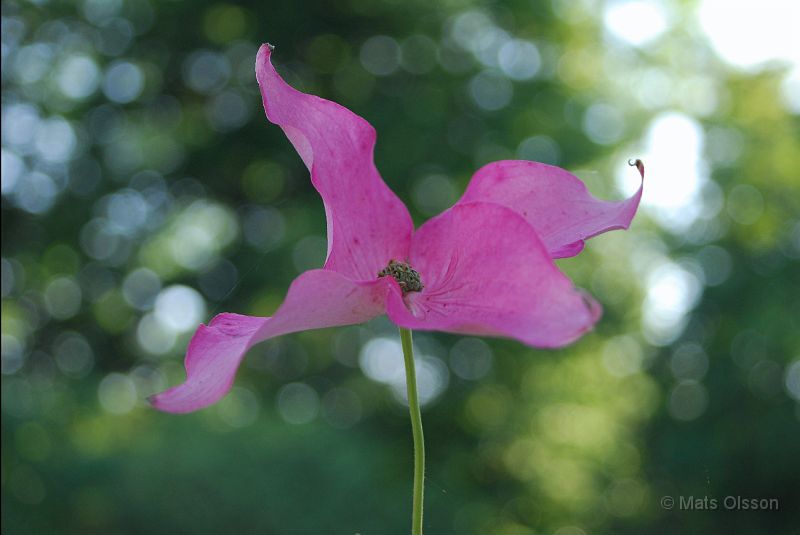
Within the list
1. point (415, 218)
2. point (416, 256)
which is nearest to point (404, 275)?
point (416, 256)

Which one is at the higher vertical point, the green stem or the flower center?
the flower center

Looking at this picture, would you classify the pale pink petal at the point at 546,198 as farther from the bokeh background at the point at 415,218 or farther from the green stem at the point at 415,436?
the bokeh background at the point at 415,218

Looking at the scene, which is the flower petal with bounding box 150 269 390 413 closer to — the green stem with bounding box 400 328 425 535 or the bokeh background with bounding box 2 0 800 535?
the green stem with bounding box 400 328 425 535

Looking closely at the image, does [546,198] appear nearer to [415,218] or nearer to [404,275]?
[404,275]

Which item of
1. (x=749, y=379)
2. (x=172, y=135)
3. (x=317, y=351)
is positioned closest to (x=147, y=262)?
(x=172, y=135)

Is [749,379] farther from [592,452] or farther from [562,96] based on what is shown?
[562,96]

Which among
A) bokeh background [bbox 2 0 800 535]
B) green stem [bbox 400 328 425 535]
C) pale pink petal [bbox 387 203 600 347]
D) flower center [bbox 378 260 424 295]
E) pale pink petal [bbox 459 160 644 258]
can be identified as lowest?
green stem [bbox 400 328 425 535]

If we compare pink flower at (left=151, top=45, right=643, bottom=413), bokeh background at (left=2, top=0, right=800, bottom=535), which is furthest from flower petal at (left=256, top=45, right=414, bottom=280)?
bokeh background at (left=2, top=0, right=800, bottom=535)
